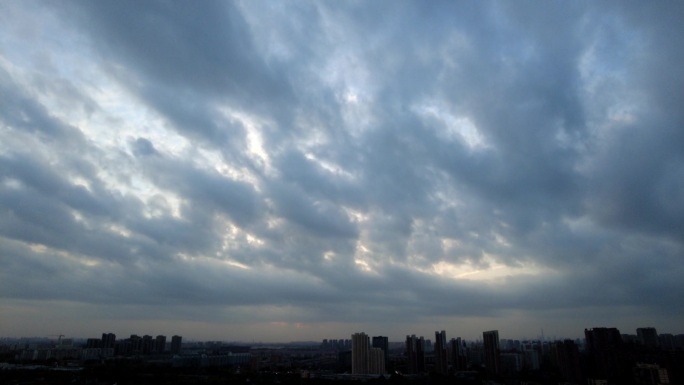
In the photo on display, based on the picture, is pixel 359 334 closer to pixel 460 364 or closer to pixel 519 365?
pixel 460 364

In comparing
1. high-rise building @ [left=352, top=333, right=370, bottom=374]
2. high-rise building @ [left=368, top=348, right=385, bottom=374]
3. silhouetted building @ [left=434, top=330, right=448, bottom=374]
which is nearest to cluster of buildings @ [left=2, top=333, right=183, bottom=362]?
high-rise building @ [left=352, top=333, right=370, bottom=374]

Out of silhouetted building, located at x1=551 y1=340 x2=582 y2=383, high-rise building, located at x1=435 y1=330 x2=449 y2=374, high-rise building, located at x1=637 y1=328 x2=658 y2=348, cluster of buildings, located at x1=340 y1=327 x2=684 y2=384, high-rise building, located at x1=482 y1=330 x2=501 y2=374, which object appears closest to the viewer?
cluster of buildings, located at x1=340 y1=327 x2=684 y2=384

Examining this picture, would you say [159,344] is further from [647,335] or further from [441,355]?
[647,335]

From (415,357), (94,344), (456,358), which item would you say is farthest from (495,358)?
(94,344)

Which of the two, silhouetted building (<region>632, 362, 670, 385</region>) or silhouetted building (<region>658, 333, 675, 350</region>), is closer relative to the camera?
silhouetted building (<region>632, 362, 670, 385</region>)

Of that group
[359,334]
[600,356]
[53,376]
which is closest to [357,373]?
[359,334]

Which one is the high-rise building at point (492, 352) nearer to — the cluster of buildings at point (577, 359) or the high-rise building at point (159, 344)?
the cluster of buildings at point (577, 359)

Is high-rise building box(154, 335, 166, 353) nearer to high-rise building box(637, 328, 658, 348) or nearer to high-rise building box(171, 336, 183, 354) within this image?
high-rise building box(171, 336, 183, 354)
